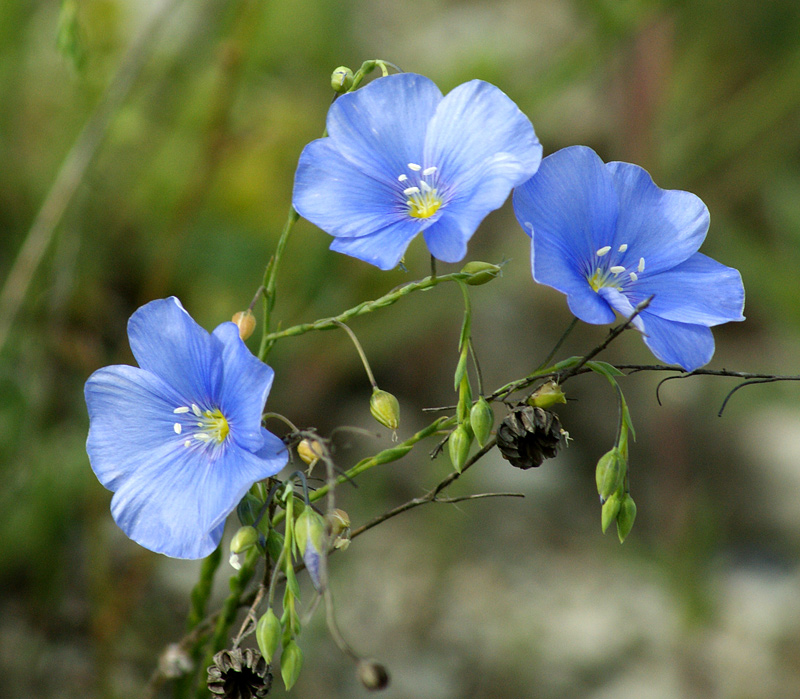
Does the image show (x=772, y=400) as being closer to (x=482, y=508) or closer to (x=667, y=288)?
(x=482, y=508)

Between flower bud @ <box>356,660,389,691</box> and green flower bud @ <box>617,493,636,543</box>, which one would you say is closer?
flower bud @ <box>356,660,389,691</box>

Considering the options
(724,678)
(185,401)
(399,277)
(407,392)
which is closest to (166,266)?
(399,277)

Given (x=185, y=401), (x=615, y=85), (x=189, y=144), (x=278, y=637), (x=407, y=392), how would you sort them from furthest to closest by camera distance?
(x=407, y=392) → (x=615, y=85) → (x=189, y=144) → (x=185, y=401) → (x=278, y=637)

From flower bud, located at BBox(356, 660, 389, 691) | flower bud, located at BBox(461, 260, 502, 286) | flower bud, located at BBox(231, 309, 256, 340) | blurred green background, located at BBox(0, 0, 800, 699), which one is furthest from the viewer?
blurred green background, located at BBox(0, 0, 800, 699)

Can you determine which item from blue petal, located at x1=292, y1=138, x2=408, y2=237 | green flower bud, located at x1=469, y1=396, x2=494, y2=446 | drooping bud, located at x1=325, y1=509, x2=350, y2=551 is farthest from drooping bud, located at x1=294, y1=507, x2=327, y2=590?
blue petal, located at x1=292, y1=138, x2=408, y2=237

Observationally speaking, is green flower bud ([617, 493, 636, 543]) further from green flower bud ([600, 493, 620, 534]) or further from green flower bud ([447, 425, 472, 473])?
green flower bud ([447, 425, 472, 473])

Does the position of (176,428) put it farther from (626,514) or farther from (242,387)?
(626,514)

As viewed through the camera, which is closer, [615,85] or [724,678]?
[724,678]

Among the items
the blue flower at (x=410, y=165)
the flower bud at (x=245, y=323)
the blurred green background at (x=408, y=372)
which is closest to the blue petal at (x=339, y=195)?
the blue flower at (x=410, y=165)
